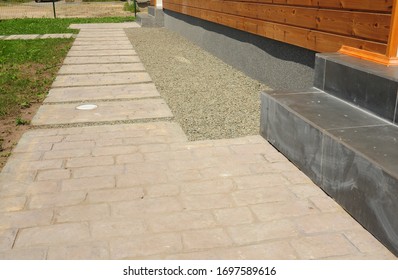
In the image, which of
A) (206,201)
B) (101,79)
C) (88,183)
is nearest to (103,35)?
(101,79)

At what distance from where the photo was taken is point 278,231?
308 centimetres

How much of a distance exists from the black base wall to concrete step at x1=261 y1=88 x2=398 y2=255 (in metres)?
1.61

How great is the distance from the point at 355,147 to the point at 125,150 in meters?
2.52

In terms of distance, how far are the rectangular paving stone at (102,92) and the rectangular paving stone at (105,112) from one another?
15.4 inches

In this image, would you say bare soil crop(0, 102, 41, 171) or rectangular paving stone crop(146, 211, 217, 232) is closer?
rectangular paving stone crop(146, 211, 217, 232)

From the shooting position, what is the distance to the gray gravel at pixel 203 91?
5.54 meters

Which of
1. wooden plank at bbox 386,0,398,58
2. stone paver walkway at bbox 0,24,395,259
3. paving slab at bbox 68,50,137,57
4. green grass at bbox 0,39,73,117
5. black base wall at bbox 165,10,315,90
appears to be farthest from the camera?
paving slab at bbox 68,50,137,57

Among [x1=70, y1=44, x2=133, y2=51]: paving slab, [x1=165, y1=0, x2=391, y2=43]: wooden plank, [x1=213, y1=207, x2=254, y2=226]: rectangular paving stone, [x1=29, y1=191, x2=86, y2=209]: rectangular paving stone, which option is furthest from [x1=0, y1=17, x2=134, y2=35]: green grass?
[x1=213, y1=207, x2=254, y2=226]: rectangular paving stone

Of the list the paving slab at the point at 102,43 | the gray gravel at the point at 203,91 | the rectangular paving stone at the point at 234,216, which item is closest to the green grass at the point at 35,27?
the paving slab at the point at 102,43

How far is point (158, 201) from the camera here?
355 cm

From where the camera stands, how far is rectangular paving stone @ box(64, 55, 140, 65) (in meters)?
10.6

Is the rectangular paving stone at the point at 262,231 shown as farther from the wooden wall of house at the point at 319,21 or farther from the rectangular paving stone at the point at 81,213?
the wooden wall of house at the point at 319,21

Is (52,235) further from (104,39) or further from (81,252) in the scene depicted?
(104,39)

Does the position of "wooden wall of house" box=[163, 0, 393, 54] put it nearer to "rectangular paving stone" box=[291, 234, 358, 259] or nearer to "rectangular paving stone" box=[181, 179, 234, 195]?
"rectangular paving stone" box=[181, 179, 234, 195]
